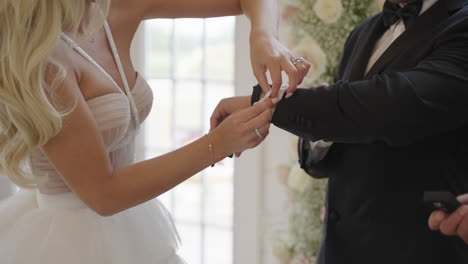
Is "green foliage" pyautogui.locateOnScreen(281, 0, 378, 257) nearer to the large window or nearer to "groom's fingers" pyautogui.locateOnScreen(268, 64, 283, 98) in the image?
the large window

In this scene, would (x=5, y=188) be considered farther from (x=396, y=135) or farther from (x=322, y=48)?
(x=396, y=135)

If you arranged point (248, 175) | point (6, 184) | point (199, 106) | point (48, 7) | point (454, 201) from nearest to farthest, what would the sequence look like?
1. point (454, 201)
2. point (48, 7)
3. point (6, 184)
4. point (248, 175)
5. point (199, 106)

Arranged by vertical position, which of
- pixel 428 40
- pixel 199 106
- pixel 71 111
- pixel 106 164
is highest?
pixel 428 40

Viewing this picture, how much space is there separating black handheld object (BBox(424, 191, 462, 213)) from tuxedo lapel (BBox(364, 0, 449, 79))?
1.45ft

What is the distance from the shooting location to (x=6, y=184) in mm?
2258

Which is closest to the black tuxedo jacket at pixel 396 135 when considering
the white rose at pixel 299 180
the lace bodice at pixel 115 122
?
the lace bodice at pixel 115 122

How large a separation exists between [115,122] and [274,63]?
17.0 inches

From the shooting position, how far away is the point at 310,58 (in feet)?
8.29

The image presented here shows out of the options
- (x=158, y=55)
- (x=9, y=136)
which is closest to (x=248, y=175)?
(x=158, y=55)

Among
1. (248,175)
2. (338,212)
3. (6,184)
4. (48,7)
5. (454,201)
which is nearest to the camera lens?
(454,201)

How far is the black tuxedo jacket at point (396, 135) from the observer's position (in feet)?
4.65

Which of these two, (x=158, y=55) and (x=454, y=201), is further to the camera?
(x=158, y=55)

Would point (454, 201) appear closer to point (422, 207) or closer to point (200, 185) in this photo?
point (422, 207)

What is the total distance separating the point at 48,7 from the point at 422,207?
1.04m
